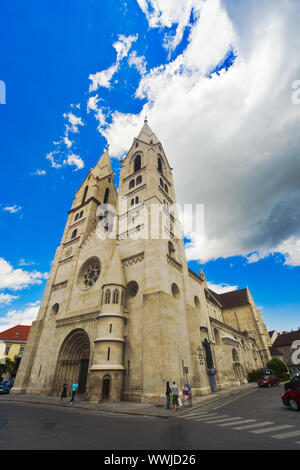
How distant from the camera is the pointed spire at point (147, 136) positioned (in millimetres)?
35656

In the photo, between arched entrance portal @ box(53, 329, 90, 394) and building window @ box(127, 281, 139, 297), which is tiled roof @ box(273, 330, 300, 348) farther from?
arched entrance portal @ box(53, 329, 90, 394)

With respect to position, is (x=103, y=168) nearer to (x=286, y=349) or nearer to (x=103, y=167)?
(x=103, y=167)

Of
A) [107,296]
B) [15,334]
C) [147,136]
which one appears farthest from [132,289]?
[15,334]

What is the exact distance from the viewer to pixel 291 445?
5.31 meters

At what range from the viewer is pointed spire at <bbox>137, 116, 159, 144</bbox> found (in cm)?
3566

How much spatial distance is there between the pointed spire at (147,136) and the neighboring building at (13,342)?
45443mm

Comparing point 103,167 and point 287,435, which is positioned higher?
point 103,167

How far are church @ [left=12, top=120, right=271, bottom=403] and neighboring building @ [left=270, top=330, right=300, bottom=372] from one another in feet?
95.3

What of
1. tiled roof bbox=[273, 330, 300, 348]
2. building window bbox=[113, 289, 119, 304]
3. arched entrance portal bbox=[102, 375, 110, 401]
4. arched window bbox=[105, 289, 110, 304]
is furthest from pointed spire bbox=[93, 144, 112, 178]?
tiled roof bbox=[273, 330, 300, 348]

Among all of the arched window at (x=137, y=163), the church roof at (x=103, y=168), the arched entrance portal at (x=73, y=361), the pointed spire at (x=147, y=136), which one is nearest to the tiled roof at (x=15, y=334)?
the arched entrance portal at (x=73, y=361)

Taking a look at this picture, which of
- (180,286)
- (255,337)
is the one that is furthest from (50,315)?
(255,337)

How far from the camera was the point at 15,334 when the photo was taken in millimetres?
44625

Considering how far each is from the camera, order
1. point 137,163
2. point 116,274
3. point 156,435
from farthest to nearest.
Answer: point 137,163, point 116,274, point 156,435

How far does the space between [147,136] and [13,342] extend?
47041 millimetres
